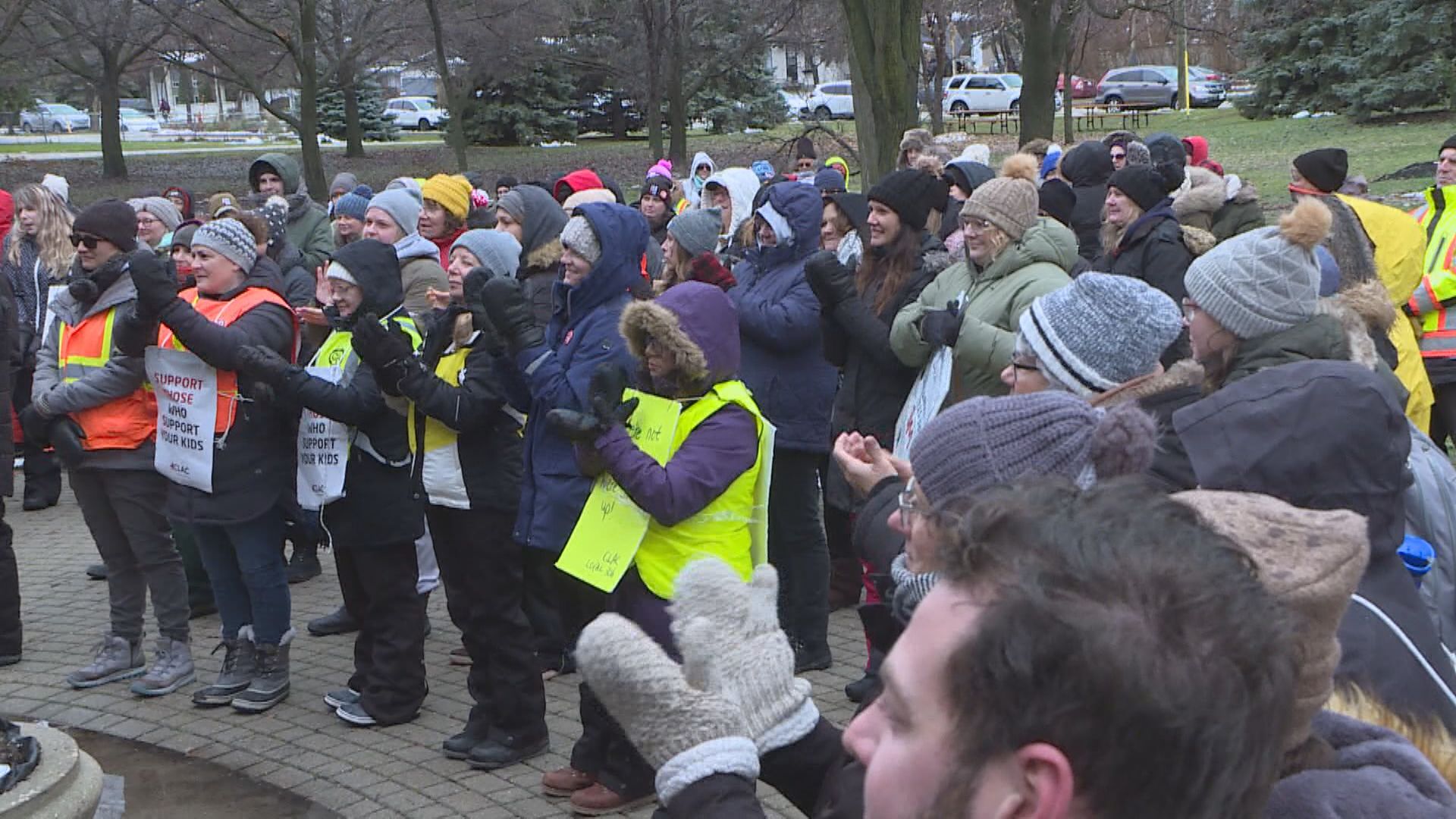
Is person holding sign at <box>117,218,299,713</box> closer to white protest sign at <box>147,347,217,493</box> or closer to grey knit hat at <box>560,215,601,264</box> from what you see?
white protest sign at <box>147,347,217,493</box>

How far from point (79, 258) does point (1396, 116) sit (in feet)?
81.0

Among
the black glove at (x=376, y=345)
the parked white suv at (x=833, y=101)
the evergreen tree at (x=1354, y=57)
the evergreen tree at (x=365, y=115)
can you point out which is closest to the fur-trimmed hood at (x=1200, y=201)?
the black glove at (x=376, y=345)

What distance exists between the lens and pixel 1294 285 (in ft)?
11.6

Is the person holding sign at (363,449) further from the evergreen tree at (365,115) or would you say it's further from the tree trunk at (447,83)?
the evergreen tree at (365,115)

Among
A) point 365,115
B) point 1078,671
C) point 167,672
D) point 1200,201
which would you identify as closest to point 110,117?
point 365,115

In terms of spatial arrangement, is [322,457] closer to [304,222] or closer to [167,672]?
[167,672]

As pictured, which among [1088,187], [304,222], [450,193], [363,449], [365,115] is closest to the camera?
[363,449]

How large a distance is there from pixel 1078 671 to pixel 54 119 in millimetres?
65738

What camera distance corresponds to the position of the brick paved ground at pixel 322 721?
512cm

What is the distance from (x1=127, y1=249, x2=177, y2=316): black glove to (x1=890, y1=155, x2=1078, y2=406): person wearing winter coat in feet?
9.33

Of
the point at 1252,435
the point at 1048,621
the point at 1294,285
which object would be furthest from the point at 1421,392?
the point at 1048,621

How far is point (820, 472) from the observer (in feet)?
23.7

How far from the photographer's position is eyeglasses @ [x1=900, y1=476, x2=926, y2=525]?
2504mm

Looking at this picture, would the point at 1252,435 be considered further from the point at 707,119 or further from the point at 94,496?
the point at 707,119
